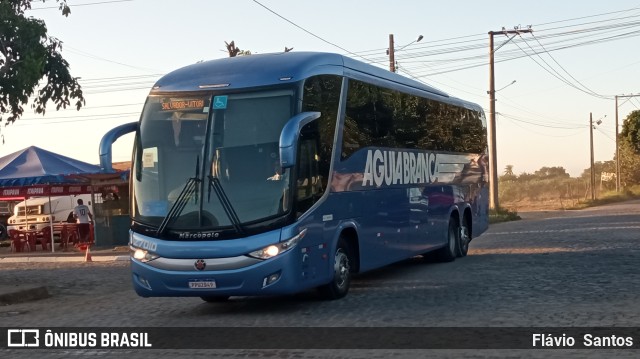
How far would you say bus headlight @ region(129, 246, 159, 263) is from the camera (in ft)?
41.7

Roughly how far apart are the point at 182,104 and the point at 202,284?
249cm

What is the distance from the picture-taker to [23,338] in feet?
38.3

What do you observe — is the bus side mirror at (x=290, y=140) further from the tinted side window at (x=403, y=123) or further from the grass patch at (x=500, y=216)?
the grass patch at (x=500, y=216)

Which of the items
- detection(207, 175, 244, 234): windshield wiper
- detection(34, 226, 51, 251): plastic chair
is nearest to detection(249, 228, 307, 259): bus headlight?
detection(207, 175, 244, 234): windshield wiper

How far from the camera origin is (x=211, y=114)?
12.7 metres

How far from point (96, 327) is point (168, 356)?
2834 mm

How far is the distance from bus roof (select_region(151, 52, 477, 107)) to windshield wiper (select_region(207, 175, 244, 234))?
138cm

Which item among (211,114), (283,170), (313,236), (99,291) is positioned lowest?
(99,291)

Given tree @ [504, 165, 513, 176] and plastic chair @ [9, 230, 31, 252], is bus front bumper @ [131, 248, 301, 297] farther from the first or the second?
tree @ [504, 165, 513, 176]

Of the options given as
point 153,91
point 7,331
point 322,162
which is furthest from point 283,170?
point 7,331

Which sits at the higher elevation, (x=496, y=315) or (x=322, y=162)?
(x=322, y=162)

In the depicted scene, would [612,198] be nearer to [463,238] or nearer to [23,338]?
[463,238]

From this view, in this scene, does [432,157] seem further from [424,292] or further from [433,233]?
[424,292]

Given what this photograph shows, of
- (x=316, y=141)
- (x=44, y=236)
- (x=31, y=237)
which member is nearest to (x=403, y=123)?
(x=316, y=141)
